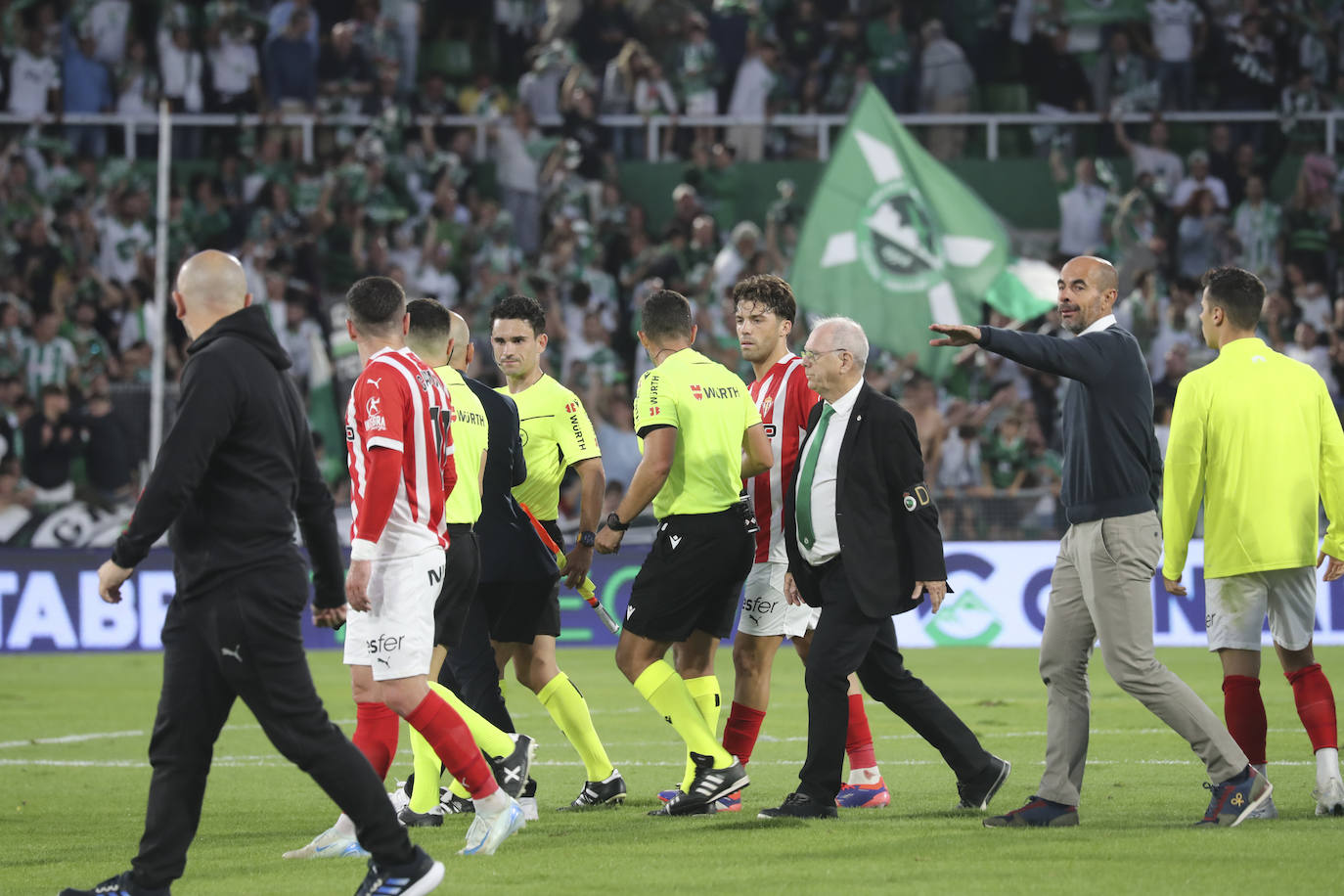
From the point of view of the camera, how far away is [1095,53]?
85.3 feet

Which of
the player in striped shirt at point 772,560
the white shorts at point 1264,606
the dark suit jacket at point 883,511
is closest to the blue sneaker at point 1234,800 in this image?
the white shorts at point 1264,606

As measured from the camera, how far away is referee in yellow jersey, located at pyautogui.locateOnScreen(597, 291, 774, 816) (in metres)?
8.70

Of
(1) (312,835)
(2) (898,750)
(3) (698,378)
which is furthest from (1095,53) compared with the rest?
(1) (312,835)

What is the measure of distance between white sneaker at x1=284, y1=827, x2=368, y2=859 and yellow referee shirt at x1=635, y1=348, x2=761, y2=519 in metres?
2.26

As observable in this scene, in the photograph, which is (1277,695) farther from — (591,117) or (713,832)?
(591,117)

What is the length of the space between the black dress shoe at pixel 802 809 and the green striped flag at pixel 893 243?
1195 cm

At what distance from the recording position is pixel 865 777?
9141 millimetres

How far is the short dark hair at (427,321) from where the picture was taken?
27.3ft

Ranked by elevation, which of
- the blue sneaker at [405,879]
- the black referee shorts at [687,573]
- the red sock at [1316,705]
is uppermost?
the black referee shorts at [687,573]

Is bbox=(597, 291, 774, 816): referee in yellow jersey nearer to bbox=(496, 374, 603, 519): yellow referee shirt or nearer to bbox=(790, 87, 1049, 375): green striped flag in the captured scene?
bbox=(496, 374, 603, 519): yellow referee shirt

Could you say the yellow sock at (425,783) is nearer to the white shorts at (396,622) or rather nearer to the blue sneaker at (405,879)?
the white shorts at (396,622)

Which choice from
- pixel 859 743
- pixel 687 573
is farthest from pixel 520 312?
pixel 859 743

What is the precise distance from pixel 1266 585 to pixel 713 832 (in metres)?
2.78

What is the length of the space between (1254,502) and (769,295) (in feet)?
8.41
